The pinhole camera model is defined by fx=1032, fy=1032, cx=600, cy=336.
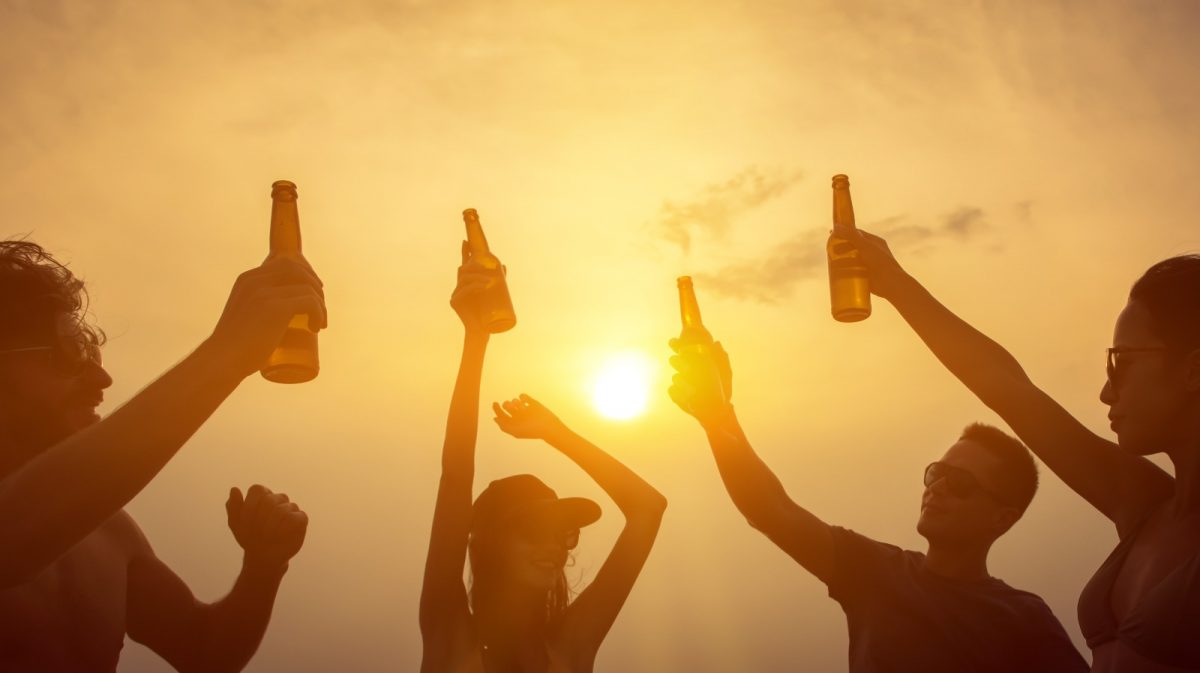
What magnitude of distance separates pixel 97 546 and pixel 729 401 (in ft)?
9.56

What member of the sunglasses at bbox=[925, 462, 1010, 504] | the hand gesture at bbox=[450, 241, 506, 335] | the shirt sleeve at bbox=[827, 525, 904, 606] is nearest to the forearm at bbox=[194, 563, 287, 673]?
the hand gesture at bbox=[450, 241, 506, 335]

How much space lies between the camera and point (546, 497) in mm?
4742

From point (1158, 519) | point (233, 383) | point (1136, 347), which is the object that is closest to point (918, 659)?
point (1158, 519)

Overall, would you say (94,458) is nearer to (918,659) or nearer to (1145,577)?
(1145,577)

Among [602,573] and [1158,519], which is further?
[602,573]

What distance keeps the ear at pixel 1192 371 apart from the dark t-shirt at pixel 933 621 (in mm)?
1629

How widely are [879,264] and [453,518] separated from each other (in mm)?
1958

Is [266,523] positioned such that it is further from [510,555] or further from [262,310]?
[510,555]

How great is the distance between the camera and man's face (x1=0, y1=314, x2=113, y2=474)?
298cm

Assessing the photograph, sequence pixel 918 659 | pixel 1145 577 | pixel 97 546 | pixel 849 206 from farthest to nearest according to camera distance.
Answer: pixel 849 206
pixel 918 659
pixel 97 546
pixel 1145 577

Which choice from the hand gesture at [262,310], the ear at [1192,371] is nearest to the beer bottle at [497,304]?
the hand gesture at [262,310]

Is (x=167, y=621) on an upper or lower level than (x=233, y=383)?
lower

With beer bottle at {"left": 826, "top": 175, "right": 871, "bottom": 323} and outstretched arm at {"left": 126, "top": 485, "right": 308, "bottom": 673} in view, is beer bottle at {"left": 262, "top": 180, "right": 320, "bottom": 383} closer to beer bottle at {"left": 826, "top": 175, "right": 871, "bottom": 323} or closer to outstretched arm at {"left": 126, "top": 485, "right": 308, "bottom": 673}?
outstretched arm at {"left": 126, "top": 485, "right": 308, "bottom": 673}

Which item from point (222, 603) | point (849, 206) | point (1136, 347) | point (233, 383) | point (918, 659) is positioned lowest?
point (918, 659)
